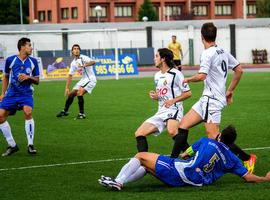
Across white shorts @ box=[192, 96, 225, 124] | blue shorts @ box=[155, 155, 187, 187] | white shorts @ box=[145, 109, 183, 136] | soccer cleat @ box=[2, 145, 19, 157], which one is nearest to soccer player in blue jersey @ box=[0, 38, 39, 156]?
soccer cleat @ box=[2, 145, 19, 157]

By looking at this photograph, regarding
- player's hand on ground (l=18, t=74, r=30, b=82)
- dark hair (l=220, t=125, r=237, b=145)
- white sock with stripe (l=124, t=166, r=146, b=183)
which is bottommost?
white sock with stripe (l=124, t=166, r=146, b=183)

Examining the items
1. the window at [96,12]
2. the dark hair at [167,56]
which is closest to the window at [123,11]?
the window at [96,12]

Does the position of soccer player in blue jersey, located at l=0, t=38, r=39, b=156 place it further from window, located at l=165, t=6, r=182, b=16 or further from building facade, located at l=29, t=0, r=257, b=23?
window, located at l=165, t=6, r=182, b=16

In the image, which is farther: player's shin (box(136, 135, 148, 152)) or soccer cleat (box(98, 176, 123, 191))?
player's shin (box(136, 135, 148, 152))

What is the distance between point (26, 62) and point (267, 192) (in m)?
6.04

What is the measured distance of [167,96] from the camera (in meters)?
12.4

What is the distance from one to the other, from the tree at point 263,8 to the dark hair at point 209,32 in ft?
232

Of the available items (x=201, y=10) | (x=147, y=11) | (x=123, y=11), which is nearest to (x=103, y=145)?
(x=147, y=11)

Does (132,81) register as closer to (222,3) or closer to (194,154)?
(194,154)

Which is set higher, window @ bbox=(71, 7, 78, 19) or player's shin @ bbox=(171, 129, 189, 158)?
window @ bbox=(71, 7, 78, 19)

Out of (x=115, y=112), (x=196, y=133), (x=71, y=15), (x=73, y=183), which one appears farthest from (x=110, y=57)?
(x=71, y=15)

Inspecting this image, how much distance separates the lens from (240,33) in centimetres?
6053

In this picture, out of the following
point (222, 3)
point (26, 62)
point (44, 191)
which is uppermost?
point (222, 3)

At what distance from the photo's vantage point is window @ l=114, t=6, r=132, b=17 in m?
86.8
